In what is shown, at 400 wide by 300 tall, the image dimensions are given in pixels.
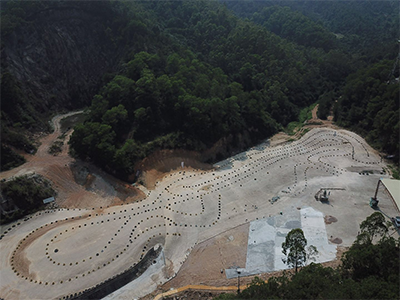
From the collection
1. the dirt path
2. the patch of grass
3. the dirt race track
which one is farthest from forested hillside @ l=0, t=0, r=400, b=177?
the dirt race track

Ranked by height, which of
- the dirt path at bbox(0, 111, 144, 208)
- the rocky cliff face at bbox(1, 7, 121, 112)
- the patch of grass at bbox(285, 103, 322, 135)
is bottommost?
the patch of grass at bbox(285, 103, 322, 135)

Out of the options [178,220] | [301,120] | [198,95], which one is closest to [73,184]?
[178,220]

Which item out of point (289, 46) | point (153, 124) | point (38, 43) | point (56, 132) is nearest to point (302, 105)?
point (289, 46)

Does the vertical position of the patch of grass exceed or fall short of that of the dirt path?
it falls short

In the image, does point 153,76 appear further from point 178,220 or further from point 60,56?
point 178,220

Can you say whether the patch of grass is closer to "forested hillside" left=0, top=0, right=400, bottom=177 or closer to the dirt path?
"forested hillside" left=0, top=0, right=400, bottom=177

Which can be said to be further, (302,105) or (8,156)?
(302,105)

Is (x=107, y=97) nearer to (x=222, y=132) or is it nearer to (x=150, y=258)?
A: (x=222, y=132)

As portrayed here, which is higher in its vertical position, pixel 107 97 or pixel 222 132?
pixel 107 97
